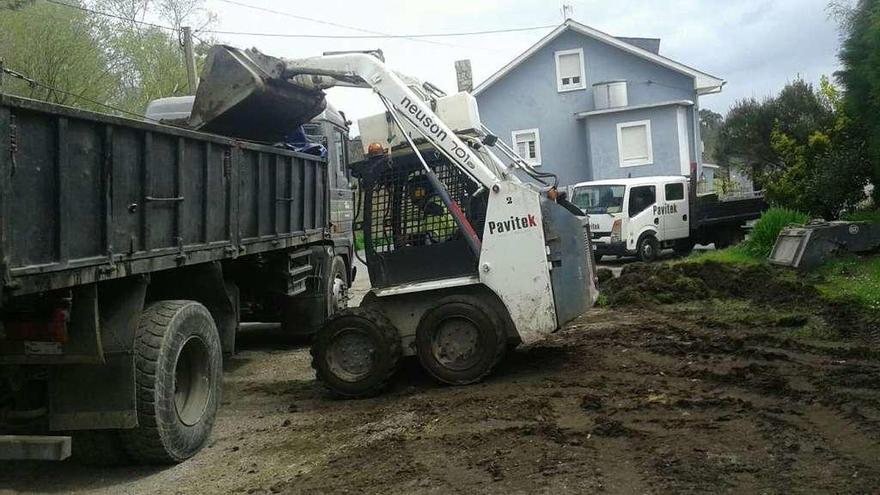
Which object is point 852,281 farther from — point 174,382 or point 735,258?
point 174,382

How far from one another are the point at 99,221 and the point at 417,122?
3650 mm

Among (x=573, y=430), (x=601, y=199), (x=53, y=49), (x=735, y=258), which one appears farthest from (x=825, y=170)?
(x=53, y=49)

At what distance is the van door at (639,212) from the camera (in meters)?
21.2

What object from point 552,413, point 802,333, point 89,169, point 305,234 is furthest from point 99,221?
point 802,333

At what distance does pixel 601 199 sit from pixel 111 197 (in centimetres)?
1724

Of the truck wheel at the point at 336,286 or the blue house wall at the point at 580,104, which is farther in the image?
the blue house wall at the point at 580,104

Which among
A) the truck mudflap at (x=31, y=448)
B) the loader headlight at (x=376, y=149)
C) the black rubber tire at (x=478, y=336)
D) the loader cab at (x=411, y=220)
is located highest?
the loader headlight at (x=376, y=149)

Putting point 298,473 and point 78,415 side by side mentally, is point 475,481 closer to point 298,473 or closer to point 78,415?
point 298,473

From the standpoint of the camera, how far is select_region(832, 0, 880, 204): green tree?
1420cm

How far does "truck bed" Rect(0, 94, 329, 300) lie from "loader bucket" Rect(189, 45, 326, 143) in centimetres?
62

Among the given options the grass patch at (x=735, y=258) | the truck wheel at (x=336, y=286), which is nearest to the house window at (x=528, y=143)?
the grass patch at (x=735, y=258)

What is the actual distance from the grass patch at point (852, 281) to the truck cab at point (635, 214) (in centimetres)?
722

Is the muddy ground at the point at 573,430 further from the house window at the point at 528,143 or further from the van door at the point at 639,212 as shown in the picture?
the house window at the point at 528,143

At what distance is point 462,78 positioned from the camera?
517 inches
